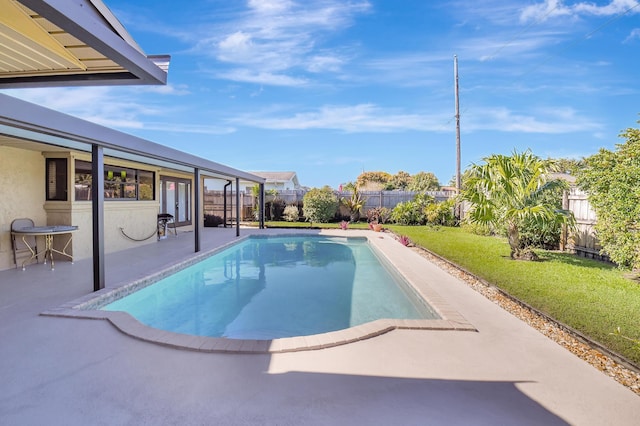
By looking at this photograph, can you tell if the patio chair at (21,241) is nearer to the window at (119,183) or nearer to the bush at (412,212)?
the window at (119,183)

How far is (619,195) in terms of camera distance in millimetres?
6637

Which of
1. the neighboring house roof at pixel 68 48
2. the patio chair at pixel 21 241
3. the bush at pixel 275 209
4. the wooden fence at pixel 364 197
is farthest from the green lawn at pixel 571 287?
the bush at pixel 275 209

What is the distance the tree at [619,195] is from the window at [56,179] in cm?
1180

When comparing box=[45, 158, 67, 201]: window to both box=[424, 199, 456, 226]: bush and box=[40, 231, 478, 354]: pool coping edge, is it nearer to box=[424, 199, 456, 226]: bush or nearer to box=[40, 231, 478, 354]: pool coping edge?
box=[40, 231, 478, 354]: pool coping edge

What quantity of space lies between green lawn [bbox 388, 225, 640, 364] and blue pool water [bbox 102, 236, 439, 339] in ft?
5.89

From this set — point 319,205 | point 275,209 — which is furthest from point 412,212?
point 275,209

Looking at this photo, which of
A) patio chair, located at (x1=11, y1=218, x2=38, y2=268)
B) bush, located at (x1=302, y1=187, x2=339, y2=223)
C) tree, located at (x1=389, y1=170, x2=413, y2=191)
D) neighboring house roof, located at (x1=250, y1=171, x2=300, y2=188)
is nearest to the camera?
patio chair, located at (x1=11, y1=218, x2=38, y2=268)

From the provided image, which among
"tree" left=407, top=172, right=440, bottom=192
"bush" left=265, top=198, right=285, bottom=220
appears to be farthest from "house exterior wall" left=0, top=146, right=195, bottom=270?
"tree" left=407, top=172, right=440, bottom=192

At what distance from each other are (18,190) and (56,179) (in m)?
0.90

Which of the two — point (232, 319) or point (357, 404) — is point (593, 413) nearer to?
point (357, 404)

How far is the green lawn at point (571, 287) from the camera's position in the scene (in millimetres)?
4426

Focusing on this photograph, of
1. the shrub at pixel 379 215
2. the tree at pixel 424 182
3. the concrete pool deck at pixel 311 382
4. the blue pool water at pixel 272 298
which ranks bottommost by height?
the blue pool water at pixel 272 298

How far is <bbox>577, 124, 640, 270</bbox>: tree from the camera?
6.40 m

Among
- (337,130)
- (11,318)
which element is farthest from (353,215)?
(11,318)
